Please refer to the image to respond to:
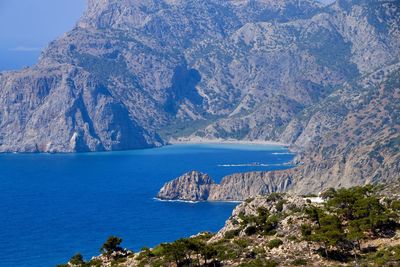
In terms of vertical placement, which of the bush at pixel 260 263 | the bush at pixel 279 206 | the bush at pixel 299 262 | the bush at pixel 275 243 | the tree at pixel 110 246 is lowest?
the bush at pixel 299 262

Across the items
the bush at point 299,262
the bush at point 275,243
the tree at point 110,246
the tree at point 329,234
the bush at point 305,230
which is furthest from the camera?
the tree at point 110,246

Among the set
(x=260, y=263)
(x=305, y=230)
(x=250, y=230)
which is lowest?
(x=260, y=263)

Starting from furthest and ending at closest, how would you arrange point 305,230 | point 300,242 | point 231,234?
point 231,234 < point 305,230 < point 300,242

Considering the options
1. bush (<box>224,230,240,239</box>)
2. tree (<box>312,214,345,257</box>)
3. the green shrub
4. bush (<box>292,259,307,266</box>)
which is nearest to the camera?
bush (<box>292,259,307,266</box>)

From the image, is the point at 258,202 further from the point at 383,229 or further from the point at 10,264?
the point at 10,264

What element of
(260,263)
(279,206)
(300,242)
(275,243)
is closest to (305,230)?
(300,242)

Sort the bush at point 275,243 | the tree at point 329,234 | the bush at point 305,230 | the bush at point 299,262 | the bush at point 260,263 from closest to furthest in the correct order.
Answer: the bush at point 260,263 → the bush at point 299,262 → the tree at point 329,234 → the bush at point 275,243 → the bush at point 305,230

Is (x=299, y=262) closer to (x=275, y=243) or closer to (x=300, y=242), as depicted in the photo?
(x=300, y=242)

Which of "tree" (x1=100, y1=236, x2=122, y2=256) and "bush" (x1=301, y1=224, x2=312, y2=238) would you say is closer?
"bush" (x1=301, y1=224, x2=312, y2=238)

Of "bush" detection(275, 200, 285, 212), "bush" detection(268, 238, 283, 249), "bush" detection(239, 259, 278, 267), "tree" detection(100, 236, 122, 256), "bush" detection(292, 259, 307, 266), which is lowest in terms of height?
"bush" detection(292, 259, 307, 266)

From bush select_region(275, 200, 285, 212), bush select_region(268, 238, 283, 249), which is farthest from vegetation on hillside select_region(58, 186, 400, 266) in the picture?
bush select_region(275, 200, 285, 212)

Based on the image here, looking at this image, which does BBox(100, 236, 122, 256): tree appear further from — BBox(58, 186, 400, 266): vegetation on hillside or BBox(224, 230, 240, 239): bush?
BBox(224, 230, 240, 239): bush

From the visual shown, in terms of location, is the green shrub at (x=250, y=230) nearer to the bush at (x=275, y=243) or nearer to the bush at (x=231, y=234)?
the bush at (x=231, y=234)

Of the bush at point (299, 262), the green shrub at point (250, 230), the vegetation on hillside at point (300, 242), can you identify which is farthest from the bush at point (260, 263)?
the green shrub at point (250, 230)
